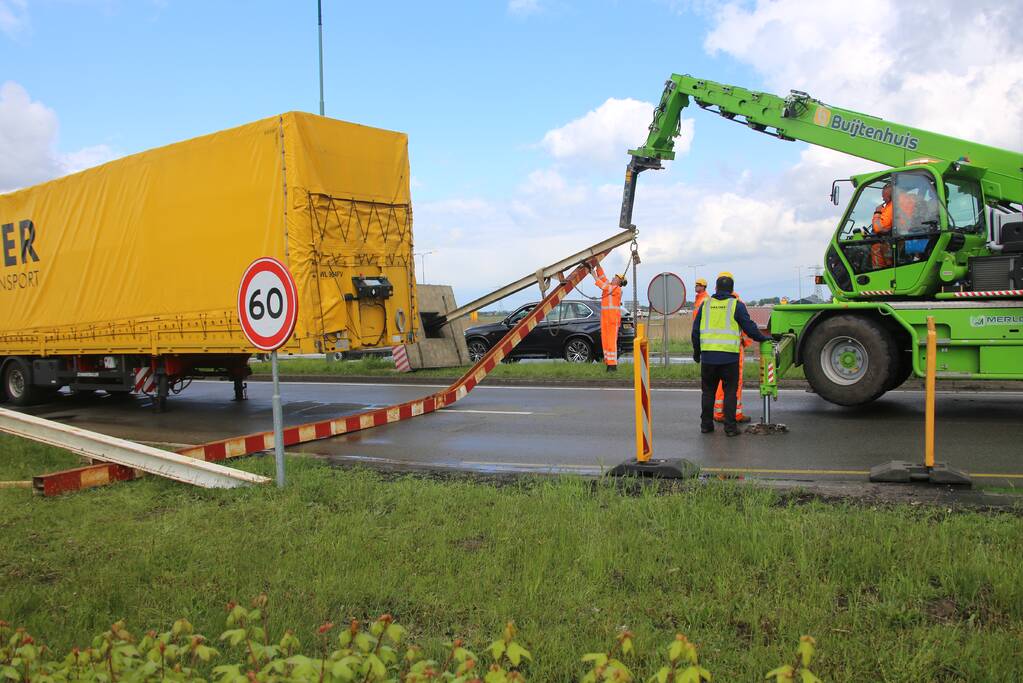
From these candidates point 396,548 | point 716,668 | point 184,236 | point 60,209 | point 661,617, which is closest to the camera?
point 716,668

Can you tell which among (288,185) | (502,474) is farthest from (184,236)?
(502,474)

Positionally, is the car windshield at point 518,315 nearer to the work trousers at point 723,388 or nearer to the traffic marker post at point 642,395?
the work trousers at point 723,388

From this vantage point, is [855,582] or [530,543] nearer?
[855,582]

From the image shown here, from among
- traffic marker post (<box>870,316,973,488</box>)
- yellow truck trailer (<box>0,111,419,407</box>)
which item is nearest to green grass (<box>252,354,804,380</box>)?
yellow truck trailer (<box>0,111,419,407</box>)

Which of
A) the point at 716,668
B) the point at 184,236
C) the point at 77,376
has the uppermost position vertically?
the point at 184,236

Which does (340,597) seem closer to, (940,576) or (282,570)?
(282,570)

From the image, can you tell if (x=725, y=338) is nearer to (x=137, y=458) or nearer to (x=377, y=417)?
(x=377, y=417)

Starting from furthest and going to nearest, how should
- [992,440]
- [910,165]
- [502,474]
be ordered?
[910,165] < [992,440] < [502,474]

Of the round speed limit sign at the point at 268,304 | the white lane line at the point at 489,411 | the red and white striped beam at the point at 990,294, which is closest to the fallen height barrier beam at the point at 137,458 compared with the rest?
the round speed limit sign at the point at 268,304

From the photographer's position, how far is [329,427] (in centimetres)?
1020

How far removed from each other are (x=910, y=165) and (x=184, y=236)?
1037cm

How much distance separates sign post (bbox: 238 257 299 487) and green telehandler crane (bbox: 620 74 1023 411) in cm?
581

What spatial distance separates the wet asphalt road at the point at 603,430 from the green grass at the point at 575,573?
214 cm

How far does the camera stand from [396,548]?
16.1 feet
